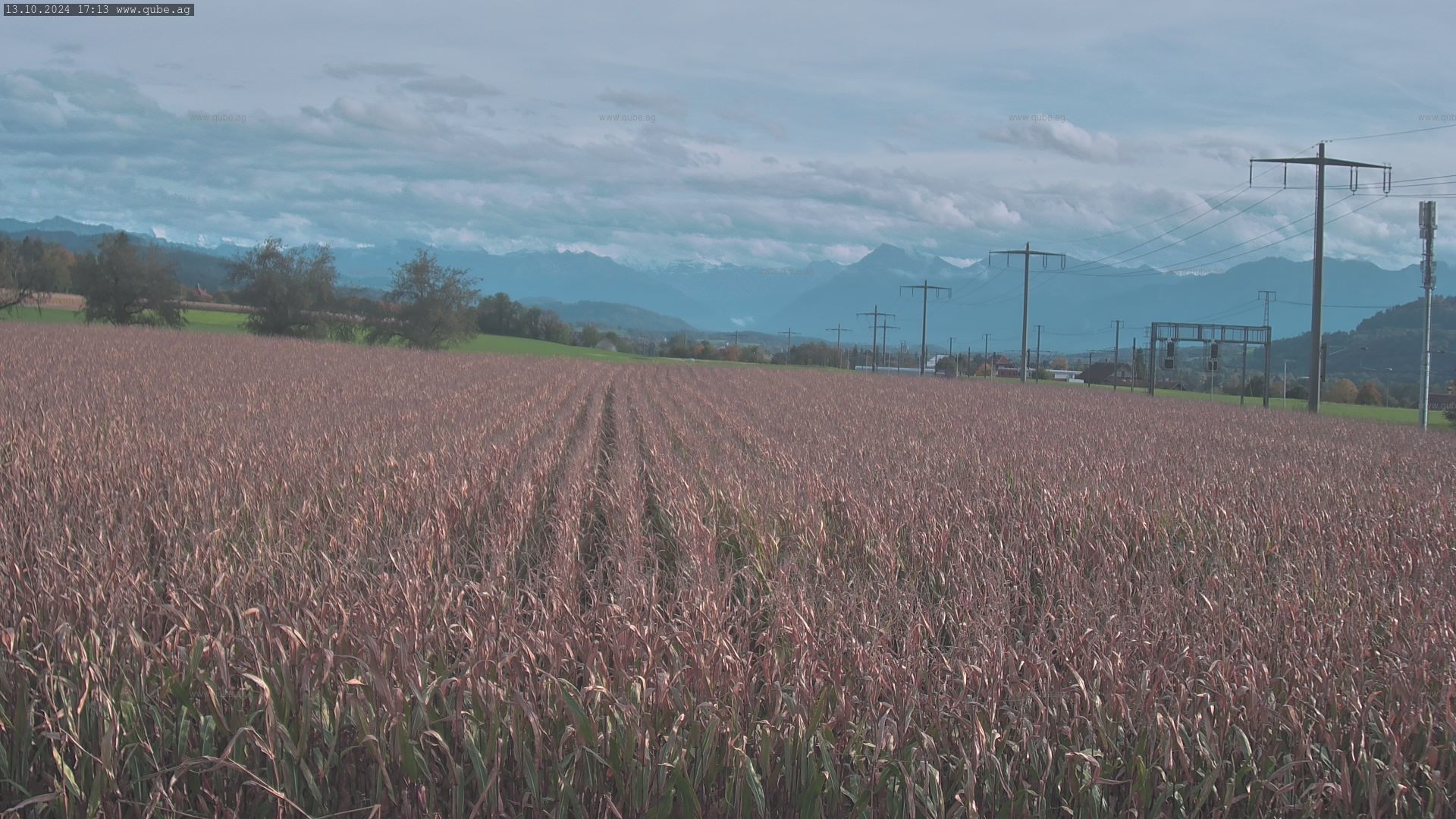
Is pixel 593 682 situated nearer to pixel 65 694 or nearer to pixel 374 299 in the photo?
pixel 65 694

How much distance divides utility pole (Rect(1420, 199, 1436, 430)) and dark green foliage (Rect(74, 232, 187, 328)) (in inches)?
3154

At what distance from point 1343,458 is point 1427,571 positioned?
35.2ft

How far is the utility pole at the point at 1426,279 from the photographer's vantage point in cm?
→ 3083

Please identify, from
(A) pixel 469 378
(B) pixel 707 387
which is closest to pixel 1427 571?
(A) pixel 469 378

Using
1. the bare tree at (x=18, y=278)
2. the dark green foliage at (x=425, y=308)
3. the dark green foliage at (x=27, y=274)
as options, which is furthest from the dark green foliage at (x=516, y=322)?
the bare tree at (x=18, y=278)

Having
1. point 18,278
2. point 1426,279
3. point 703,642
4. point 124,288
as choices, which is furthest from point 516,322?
point 703,642

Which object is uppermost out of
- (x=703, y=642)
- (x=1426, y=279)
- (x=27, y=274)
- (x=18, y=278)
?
(x=27, y=274)

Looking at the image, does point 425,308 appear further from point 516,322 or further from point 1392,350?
point 1392,350

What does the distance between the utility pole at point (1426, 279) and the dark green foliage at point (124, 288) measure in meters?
80.1

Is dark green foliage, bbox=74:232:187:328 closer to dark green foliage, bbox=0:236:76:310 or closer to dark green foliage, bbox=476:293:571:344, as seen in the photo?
dark green foliage, bbox=0:236:76:310

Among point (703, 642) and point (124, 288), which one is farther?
point (124, 288)

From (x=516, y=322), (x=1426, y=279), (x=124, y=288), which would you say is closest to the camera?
(x=1426, y=279)

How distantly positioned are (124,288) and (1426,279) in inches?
3267

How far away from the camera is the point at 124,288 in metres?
81.0
